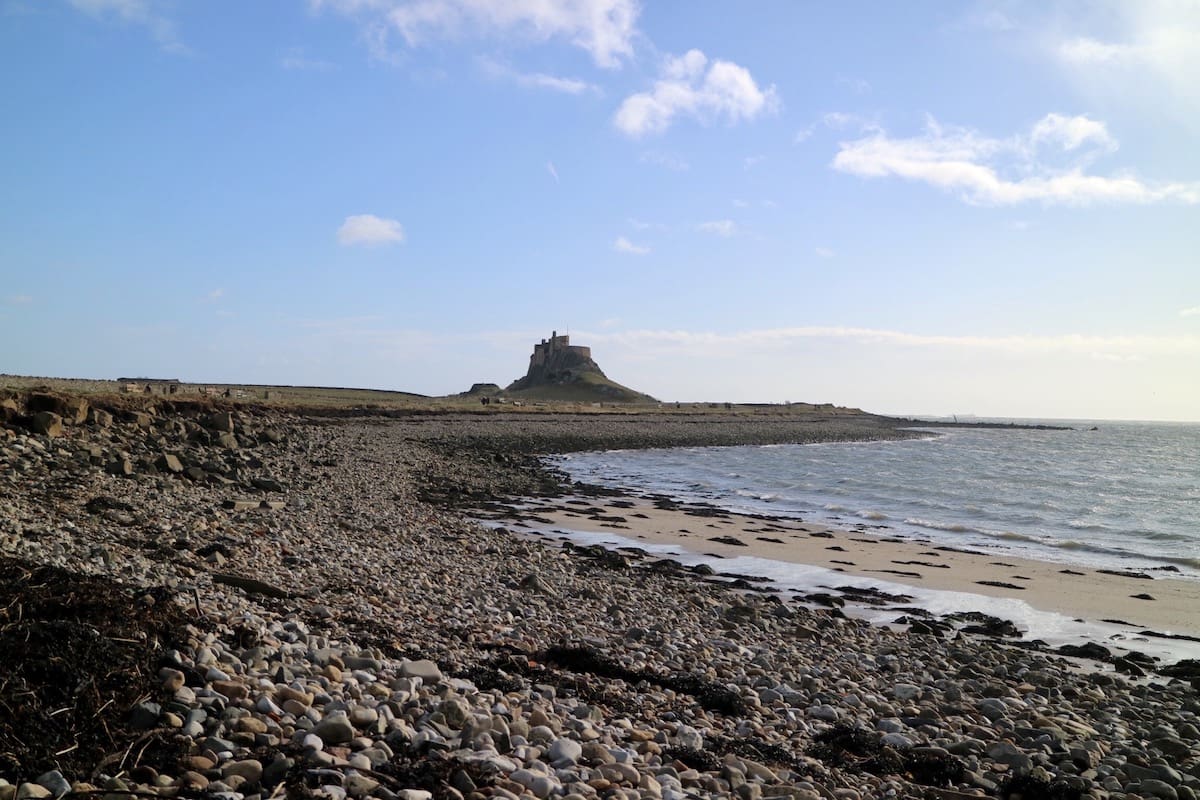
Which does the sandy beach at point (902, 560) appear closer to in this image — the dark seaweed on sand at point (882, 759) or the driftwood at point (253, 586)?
the dark seaweed on sand at point (882, 759)

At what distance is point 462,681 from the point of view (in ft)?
21.4

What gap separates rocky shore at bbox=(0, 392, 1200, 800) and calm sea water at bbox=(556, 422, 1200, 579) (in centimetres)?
1155

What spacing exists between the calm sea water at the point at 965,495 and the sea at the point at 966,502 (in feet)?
0.20

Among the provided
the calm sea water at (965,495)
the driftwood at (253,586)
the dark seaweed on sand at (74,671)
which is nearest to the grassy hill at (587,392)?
the calm sea water at (965,495)

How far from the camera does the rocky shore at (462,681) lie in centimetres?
447

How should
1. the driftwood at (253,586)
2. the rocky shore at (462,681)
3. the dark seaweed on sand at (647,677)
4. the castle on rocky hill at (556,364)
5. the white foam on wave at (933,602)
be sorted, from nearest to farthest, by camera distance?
the rocky shore at (462,681)
the dark seaweed on sand at (647,677)
the driftwood at (253,586)
the white foam on wave at (933,602)
the castle on rocky hill at (556,364)

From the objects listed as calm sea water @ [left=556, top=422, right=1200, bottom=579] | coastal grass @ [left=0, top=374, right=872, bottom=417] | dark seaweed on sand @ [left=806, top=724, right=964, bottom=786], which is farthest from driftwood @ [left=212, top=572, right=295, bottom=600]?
coastal grass @ [left=0, top=374, right=872, bottom=417]

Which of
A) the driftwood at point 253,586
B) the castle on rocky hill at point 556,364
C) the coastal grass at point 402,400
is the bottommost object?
the driftwood at point 253,586

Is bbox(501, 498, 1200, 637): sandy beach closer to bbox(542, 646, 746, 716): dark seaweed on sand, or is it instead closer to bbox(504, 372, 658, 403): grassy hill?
bbox(542, 646, 746, 716): dark seaweed on sand

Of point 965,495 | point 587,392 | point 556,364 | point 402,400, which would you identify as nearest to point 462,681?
point 965,495

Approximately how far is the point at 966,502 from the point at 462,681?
27.6m

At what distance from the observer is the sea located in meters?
16.1

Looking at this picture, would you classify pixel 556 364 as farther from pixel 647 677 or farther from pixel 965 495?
pixel 647 677

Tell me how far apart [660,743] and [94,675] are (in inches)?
152
